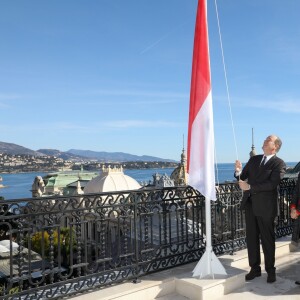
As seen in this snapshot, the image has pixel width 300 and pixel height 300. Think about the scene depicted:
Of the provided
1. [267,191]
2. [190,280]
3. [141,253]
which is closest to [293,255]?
[267,191]

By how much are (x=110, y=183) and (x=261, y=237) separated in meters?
41.4

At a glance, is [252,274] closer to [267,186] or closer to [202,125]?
[267,186]

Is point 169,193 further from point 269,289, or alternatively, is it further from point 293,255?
point 293,255

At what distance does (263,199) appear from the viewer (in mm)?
4910

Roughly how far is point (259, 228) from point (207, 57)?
105 inches

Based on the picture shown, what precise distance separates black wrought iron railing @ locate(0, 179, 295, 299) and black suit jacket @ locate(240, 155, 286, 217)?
4.01 feet

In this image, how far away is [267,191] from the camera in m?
4.90

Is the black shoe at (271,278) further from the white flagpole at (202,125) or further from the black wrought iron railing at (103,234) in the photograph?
the black wrought iron railing at (103,234)

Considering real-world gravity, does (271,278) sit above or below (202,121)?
below

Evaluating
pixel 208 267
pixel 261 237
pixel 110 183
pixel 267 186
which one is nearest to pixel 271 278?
pixel 261 237

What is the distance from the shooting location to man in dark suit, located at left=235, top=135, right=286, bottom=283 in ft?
16.0

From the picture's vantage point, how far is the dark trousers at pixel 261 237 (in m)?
4.99

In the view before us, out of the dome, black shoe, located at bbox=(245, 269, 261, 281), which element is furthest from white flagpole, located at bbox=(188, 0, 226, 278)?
the dome

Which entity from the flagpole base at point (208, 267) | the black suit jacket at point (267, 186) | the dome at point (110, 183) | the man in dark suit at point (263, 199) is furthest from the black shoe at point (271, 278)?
the dome at point (110, 183)
